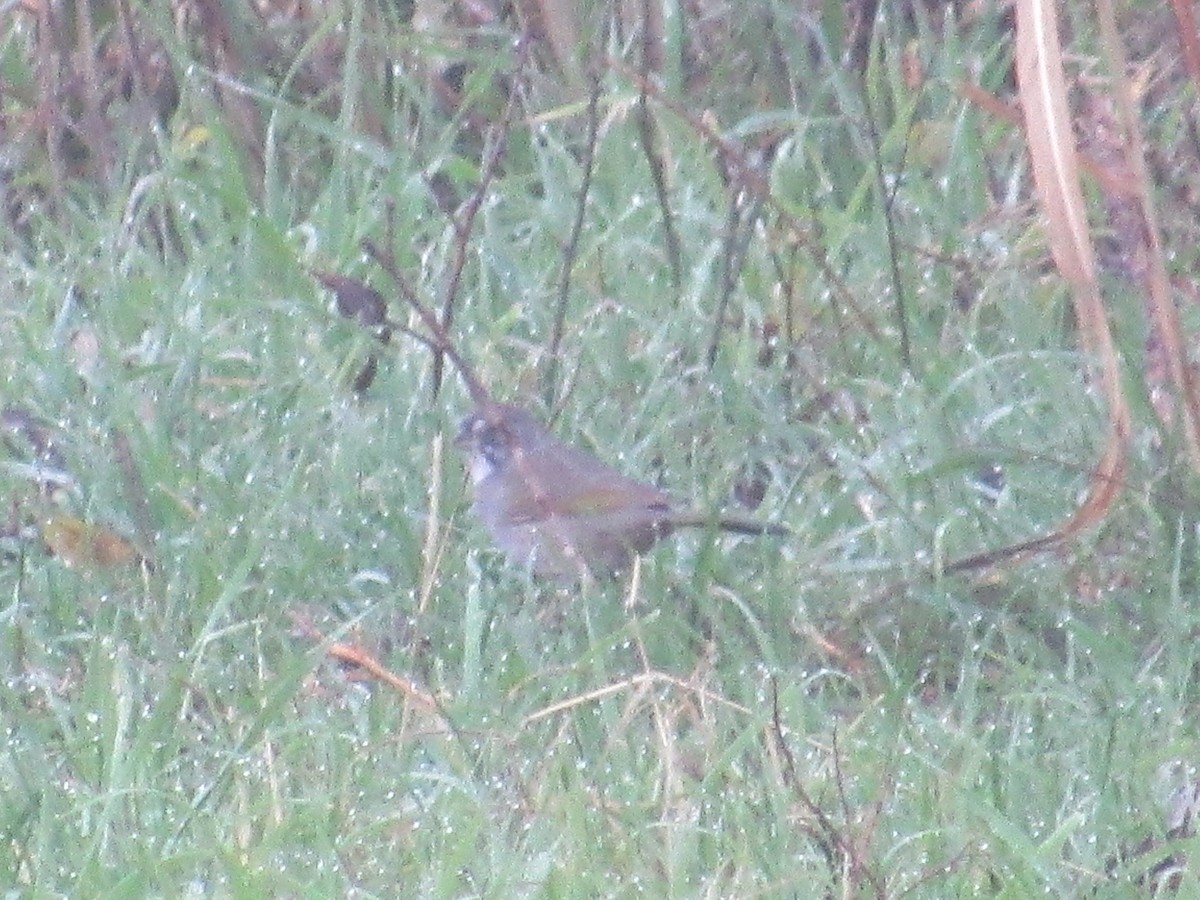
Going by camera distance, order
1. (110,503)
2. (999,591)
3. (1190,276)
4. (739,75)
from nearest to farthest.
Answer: (999,591) < (110,503) < (1190,276) < (739,75)

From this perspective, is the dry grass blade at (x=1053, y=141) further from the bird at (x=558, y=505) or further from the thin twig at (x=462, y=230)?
the thin twig at (x=462, y=230)

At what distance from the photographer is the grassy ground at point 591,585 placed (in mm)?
3131

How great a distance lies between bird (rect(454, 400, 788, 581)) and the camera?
4.16 meters

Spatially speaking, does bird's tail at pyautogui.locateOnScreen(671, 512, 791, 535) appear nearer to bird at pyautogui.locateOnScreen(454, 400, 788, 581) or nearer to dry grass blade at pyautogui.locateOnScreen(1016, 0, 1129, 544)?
bird at pyautogui.locateOnScreen(454, 400, 788, 581)

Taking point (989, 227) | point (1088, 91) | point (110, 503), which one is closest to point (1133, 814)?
point (110, 503)

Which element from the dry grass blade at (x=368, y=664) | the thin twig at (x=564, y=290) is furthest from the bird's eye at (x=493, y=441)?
the dry grass blade at (x=368, y=664)

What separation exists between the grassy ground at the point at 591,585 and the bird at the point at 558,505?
0.07 m

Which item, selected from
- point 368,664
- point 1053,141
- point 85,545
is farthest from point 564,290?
point 1053,141

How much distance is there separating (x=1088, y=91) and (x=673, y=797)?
274 centimetres

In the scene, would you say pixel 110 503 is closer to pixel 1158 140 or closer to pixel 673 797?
pixel 673 797

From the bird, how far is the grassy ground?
0.07 meters

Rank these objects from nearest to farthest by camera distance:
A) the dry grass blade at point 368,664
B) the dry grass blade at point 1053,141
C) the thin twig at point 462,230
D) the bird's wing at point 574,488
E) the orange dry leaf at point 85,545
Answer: the dry grass blade at point 1053,141
the dry grass blade at point 368,664
the orange dry leaf at point 85,545
the bird's wing at point 574,488
the thin twig at point 462,230

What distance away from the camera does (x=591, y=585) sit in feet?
13.0

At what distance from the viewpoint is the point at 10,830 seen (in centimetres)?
309
